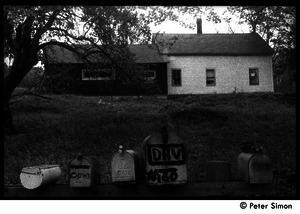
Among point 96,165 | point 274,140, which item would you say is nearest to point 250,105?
point 274,140

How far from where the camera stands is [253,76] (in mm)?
26234

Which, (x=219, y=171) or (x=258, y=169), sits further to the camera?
(x=219, y=171)

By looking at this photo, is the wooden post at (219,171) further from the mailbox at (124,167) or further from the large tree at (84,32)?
the large tree at (84,32)

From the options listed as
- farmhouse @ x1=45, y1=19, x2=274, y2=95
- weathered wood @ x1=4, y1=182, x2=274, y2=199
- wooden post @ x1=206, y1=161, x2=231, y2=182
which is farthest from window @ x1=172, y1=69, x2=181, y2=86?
weathered wood @ x1=4, y1=182, x2=274, y2=199

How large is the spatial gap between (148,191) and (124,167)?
0.48 meters

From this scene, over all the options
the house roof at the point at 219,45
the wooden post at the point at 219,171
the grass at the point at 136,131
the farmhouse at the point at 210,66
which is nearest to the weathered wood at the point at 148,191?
the wooden post at the point at 219,171

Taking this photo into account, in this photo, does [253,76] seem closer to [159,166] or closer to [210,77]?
[210,77]

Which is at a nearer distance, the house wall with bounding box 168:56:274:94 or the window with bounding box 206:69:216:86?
the house wall with bounding box 168:56:274:94

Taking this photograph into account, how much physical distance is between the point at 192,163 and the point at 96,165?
3914 mm

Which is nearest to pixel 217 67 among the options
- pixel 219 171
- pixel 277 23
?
pixel 277 23

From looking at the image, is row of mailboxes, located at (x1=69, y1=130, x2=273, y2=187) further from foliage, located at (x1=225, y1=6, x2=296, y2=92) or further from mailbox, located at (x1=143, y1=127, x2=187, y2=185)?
foliage, located at (x1=225, y1=6, x2=296, y2=92)

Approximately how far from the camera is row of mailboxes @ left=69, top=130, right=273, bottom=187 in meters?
4.82

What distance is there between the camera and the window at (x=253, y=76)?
26.0 m

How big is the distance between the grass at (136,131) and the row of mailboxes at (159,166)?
1.31 meters
